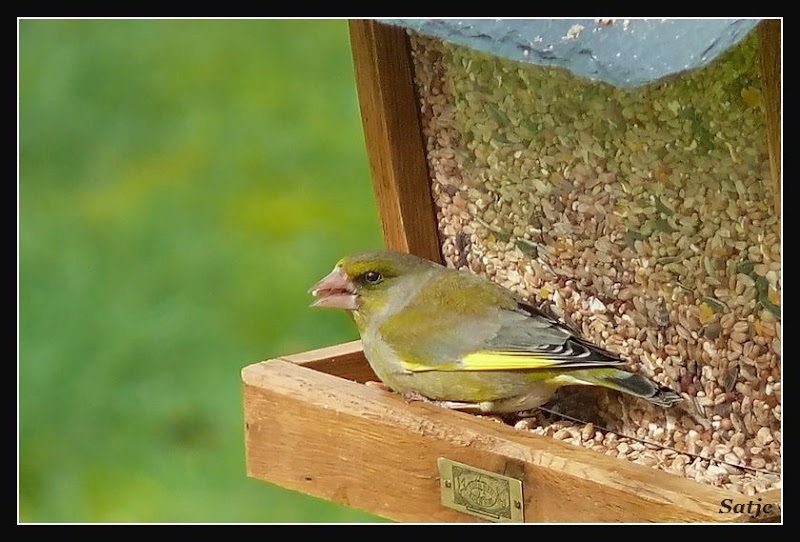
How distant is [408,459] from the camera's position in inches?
97.9

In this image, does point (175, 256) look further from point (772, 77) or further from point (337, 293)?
point (772, 77)

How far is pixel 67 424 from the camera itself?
11.2 feet

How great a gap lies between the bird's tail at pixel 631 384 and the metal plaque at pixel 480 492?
0.25 metres

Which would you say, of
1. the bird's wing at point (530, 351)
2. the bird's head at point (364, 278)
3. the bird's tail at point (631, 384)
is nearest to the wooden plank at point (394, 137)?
the bird's head at point (364, 278)

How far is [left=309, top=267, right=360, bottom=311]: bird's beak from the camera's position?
8.66ft

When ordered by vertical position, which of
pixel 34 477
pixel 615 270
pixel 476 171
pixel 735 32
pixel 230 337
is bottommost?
pixel 34 477

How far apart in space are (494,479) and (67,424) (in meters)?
1.43

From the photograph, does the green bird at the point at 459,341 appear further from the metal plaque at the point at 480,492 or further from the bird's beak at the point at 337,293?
the metal plaque at the point at 480,492

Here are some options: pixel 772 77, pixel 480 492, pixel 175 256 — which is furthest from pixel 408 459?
pixel 175 256

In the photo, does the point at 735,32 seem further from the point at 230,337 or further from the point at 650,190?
the point at 230,337

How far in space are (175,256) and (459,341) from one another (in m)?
1.28

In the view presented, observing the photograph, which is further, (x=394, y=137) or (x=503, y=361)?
(x=394, y=137)

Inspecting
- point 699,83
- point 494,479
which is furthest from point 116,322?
point 699,83

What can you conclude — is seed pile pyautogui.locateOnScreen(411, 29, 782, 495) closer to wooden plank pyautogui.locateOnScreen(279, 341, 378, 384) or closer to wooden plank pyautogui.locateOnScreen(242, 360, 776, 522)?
wooden plank pyautogui.locateOnScreen(242, 360, 776, 522)
